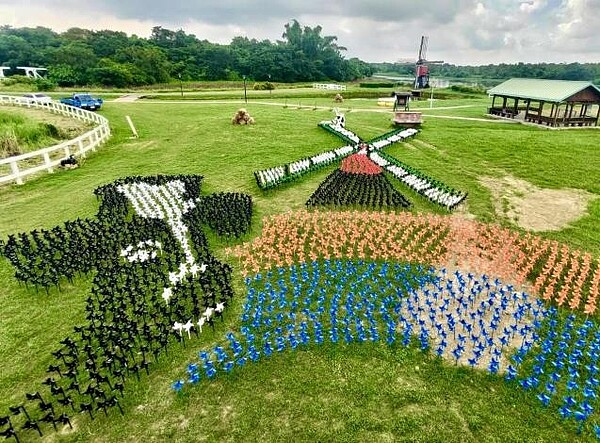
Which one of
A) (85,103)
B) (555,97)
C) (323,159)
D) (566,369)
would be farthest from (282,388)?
(85,103)

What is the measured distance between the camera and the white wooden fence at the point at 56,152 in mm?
21938

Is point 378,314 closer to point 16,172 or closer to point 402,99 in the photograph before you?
point 16,172

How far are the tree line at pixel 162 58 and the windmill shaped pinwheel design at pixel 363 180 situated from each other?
68.6 metres

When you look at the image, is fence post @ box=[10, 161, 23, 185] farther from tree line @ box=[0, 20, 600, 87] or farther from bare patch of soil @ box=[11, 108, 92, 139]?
tree line @ box=[0, 20, 600, 87]

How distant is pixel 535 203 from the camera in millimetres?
19844

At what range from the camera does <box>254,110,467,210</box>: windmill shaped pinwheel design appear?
19688 mm

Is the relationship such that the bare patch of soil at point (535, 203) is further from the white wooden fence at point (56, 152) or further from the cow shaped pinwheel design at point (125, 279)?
the white wooden fence at point (56, 152)

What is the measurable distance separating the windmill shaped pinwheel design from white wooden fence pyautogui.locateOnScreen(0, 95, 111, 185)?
523 inches

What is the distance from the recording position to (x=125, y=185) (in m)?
21.2

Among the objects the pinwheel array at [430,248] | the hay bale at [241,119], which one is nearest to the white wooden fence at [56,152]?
the hay bale at [241,119]

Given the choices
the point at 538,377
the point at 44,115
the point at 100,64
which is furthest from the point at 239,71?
the point at 538,377

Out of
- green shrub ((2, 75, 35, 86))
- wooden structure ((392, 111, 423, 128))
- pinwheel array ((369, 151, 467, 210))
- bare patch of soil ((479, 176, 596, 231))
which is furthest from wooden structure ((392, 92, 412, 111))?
green shrub ((2, 75, 35, 86))

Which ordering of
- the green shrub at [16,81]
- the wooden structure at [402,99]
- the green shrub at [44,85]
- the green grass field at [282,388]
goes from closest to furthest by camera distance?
the green grass field at [282,388] → the wooden structure at [402,99] → the green shrub at [16,81] → the green shrub at [44,85]

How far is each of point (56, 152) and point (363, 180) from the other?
22321 millimetres
